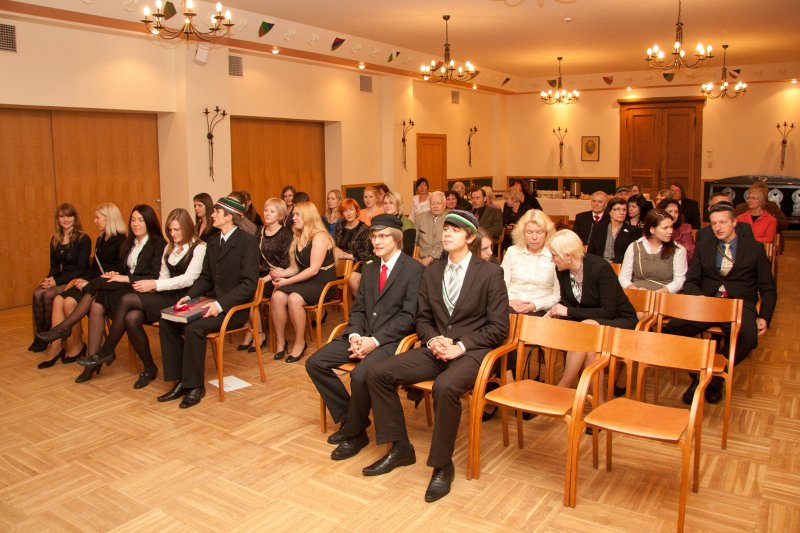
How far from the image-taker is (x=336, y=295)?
6188 millimetres

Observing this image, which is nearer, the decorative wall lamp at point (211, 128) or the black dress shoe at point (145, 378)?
the black dress shoe at point (145, 378)

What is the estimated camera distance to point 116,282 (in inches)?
215

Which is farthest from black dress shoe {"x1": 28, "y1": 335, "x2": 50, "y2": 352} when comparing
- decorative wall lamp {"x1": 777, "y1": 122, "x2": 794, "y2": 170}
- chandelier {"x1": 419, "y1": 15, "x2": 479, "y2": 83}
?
decorative wall lamp {"x1": 777, "y1": 122, "x2": 794, "y2": 170}

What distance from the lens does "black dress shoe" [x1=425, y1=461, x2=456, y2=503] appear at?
11.2 feet

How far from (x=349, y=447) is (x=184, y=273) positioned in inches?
87.7

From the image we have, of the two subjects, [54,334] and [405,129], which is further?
[405,129]

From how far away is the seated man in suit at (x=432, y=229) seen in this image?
750 cm

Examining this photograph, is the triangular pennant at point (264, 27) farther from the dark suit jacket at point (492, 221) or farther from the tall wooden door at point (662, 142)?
the tall wooden door at point (662, 142)

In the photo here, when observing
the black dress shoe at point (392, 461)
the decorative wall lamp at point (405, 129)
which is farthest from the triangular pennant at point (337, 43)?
the black dress shoe at point (392, 461)

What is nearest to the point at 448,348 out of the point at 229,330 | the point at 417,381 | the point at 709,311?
the point at 417,381

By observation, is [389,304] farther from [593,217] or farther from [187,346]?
[593,217]

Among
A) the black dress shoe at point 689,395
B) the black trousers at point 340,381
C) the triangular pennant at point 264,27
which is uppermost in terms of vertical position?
the triangular pennant at point 264,27

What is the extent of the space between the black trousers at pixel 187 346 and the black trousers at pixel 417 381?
5.29 feet

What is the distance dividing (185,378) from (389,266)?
5.63ft
